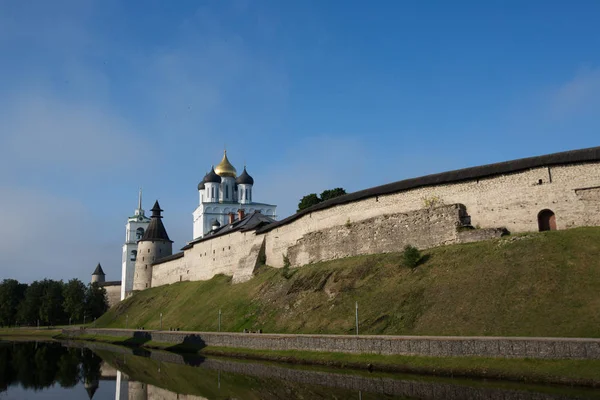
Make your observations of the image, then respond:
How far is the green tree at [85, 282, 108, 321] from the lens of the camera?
2581 inches

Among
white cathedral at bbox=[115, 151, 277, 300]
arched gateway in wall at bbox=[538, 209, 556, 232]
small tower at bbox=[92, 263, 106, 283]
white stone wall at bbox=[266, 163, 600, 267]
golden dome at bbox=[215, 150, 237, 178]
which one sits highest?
golden dome at bbox=[215, 150, 237, 178]

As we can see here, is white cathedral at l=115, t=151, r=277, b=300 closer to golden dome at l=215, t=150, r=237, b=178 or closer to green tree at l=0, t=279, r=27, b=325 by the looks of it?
golden dome at l=215, t=150, r=237, b=178

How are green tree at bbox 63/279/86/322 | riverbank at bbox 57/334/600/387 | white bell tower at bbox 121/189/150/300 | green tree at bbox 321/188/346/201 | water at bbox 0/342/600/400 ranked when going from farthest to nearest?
1. white bell tower at bbox 121/189/150/300
2. green tree at bbox 63/279/86/322
3. green tree at bbox 321/188/346/201
4. water at bbox 0/342/600/400
5. riverbank at bbox 57/334/600/387

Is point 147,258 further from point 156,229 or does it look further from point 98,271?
point 98,271

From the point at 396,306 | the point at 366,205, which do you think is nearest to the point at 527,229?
the point at 396,306

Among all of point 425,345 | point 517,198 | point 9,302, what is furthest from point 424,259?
point 9,302

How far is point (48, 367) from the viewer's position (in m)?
27.2

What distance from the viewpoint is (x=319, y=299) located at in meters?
26.2

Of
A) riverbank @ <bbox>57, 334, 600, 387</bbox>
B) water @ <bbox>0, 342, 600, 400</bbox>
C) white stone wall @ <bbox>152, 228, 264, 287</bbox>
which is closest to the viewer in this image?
riverbank @ <bbox>57, 334, 600, 387</bbox>

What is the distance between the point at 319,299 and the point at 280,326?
2.21 meters

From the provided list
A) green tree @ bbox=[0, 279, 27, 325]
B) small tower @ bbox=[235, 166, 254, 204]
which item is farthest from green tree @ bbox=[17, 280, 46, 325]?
small tower @ bbox=[235, 166, 254, 204]

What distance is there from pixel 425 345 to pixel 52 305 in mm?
58180

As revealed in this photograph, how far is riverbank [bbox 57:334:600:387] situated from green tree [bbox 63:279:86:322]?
4638cm

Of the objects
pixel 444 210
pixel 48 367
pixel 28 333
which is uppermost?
pixel 444 210
